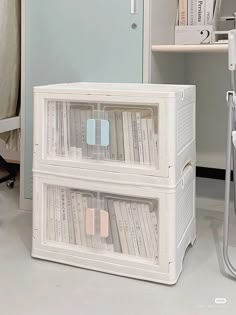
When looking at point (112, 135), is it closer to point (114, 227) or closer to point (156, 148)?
point (156, 148)

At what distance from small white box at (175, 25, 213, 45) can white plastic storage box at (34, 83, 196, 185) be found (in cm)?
54

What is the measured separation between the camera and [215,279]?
147 centimetres

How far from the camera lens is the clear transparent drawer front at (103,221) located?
4.83 ft

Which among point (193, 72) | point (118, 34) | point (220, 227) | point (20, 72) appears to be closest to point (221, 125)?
point (193, 72)

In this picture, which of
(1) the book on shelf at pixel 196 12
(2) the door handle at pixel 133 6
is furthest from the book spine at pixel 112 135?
(1) the book on shelf at pixel 196 12

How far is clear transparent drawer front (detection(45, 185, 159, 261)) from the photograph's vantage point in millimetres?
1474

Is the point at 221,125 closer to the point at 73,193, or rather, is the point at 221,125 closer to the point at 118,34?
the point at 118,34

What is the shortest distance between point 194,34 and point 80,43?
0.55m

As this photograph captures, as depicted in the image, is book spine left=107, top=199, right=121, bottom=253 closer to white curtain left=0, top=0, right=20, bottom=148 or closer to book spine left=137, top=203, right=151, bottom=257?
book spine left=137, top=203, right=151, bottom=257

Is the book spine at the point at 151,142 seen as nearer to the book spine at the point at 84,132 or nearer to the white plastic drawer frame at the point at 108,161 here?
the white plastic drawer frame at the point at 108,161

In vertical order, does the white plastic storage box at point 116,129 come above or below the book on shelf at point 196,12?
below

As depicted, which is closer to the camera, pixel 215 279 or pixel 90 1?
pixel 215 279

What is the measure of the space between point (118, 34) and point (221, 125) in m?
1.05

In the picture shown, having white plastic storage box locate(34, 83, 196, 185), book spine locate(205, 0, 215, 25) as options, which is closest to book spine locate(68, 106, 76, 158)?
white plastic storage box locate(34, 83, 196, 185)
